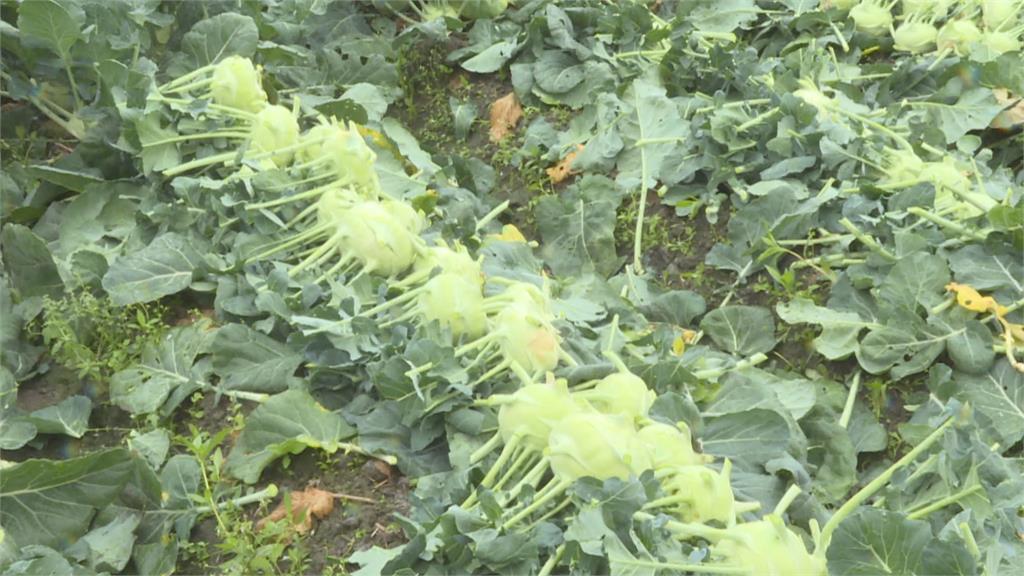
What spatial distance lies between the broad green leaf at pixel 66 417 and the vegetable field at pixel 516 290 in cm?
1

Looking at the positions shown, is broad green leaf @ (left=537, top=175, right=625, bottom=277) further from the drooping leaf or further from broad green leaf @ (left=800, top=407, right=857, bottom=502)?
the drooping leaf

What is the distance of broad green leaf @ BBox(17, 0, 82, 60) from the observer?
3.20m

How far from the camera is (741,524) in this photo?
80.0 inches

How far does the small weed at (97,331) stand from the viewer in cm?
289

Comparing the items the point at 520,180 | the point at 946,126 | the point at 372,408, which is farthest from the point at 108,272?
the point at 946,126

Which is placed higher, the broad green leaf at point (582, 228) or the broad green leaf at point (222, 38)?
the broad green leaf at point (222, 38)

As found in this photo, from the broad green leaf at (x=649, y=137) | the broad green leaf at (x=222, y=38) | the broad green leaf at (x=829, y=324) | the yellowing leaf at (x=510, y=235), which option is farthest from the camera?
the broad green leaf at (x=649, y=137)

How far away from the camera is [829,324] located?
309 centimetres

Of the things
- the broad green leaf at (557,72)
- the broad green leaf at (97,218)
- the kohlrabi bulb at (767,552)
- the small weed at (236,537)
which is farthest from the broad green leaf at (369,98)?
the kohlrabi bulb at (767,552)

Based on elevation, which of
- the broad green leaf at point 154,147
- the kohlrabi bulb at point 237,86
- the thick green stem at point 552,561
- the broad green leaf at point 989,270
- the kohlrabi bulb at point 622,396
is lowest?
the broad green leaf at point 989,270

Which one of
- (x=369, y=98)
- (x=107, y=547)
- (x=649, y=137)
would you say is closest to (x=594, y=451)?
(x=107, y=547)

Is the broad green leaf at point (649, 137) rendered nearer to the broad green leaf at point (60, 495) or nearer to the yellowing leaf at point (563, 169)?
the yellowing leaf at point (563, 169)

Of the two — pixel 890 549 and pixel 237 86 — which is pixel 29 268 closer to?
pixel 237 86

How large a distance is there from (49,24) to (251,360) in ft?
4.36
